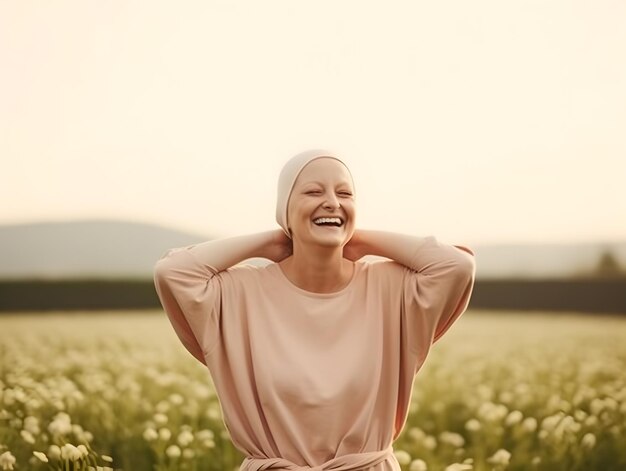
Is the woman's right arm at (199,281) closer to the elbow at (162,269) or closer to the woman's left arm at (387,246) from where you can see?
the elbow at (162,269)

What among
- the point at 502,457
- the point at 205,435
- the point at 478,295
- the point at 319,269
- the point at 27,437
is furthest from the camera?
the point at 478,295

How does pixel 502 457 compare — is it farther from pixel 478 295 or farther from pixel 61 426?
pixel 478 295

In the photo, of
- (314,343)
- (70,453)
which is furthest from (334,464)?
(70,453)

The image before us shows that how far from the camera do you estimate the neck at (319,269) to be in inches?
95.9

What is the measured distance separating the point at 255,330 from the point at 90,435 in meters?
1.56

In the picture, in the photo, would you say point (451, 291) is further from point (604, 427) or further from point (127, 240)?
point (127, 240)

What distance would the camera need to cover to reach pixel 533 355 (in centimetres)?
494

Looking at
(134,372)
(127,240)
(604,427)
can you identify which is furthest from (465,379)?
(127,240)

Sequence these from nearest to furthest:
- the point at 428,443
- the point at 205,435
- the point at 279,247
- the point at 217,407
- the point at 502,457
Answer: the point at 279,247 → the point at 502,457 → the point at 205,435 → the point at 428,443 → the point at 217,407

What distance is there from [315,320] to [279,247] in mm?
235

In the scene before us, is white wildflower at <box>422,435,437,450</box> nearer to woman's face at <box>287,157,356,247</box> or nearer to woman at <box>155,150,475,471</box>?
woman at <box>155,150,475,471</box>

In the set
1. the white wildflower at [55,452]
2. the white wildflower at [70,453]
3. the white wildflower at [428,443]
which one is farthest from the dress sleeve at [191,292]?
the white wildflower at [428,443]

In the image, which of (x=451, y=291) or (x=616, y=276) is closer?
(x=451, y=291)

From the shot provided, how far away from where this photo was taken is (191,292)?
2.41 meters
